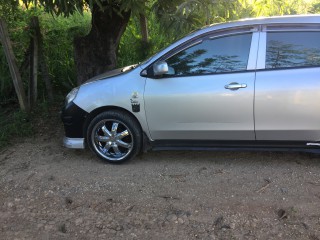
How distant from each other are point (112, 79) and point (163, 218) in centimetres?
198

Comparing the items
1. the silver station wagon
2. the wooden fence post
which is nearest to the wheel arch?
the silver station wagon

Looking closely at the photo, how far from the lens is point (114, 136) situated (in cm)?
511

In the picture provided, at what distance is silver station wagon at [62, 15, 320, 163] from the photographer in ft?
14.6

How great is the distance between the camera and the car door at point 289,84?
4.39m

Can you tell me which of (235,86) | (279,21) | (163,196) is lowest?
(163,196)

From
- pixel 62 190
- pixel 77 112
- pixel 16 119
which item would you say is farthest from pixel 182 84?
pixel 16 119

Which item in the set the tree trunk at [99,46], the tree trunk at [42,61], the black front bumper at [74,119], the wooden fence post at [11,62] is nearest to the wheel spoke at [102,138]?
the black front bumper at [74,119]

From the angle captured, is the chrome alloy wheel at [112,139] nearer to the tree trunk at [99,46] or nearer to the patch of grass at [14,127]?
the patch of grass at [14,127]

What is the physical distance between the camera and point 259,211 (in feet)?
12.6

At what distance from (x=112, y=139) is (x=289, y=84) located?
2207 mm

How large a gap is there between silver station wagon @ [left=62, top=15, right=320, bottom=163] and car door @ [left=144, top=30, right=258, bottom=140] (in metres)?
0.01

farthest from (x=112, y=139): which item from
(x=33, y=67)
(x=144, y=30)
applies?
(x=144, y=30)

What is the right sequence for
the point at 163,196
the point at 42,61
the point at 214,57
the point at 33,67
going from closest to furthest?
the point at 163,196 < the point at 214,57 < the point at 33,67 < the point at 42,61

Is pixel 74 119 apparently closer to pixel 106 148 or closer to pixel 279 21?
pixel 106 148
